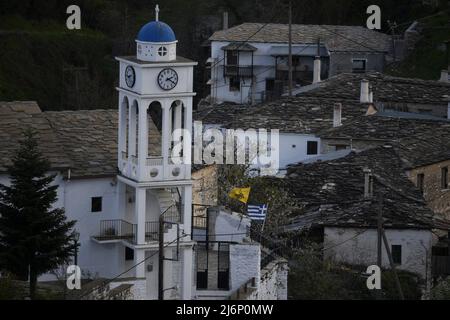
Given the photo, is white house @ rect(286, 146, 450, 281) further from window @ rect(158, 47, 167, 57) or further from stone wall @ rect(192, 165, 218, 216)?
window @ rect(158, 47, 167, 57)

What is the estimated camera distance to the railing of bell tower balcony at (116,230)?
192 feet

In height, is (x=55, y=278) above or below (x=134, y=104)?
below

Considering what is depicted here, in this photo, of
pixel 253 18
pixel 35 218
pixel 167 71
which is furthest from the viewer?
pixel 253 18

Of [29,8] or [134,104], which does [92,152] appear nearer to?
[134,104]

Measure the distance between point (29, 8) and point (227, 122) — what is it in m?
25.0

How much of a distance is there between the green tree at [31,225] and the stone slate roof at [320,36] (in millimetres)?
45235

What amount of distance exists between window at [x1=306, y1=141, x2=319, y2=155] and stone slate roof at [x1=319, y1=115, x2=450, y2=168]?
1.14ft

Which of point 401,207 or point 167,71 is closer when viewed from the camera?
point 167,71

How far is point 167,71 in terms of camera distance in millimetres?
57312

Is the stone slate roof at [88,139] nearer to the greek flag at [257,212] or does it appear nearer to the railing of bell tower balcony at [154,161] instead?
the railing of bell tower balcony at [154,161]

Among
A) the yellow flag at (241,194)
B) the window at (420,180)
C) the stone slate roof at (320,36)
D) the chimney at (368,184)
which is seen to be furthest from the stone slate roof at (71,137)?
the stone slate roof at (320,36)

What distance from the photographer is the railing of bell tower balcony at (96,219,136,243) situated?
58.4 m
